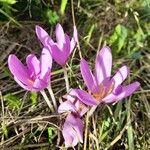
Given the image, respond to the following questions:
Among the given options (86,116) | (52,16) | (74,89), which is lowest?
(86,116)

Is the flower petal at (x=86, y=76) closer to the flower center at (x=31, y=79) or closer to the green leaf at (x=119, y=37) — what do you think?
the flower center at (x=31, y=79)

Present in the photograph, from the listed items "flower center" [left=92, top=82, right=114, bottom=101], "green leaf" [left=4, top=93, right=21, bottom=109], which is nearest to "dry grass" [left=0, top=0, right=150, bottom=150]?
"green leaf" [left=4, top=93, right=21, bottom=109]

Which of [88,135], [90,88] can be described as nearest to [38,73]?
[90,88]

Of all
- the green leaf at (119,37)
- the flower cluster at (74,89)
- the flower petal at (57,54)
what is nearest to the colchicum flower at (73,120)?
the flower cluster at (74,89)

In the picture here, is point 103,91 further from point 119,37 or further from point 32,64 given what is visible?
point 119,37

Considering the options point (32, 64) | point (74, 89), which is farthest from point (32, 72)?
point (74, 89)

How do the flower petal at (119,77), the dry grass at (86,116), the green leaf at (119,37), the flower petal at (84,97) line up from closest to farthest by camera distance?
the flower petal at (84,97), the flower petal at (119,77), the dry grass at (86,116), the green leaf at (119,37)

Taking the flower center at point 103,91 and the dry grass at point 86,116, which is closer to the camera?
the flower center at point 103,91
